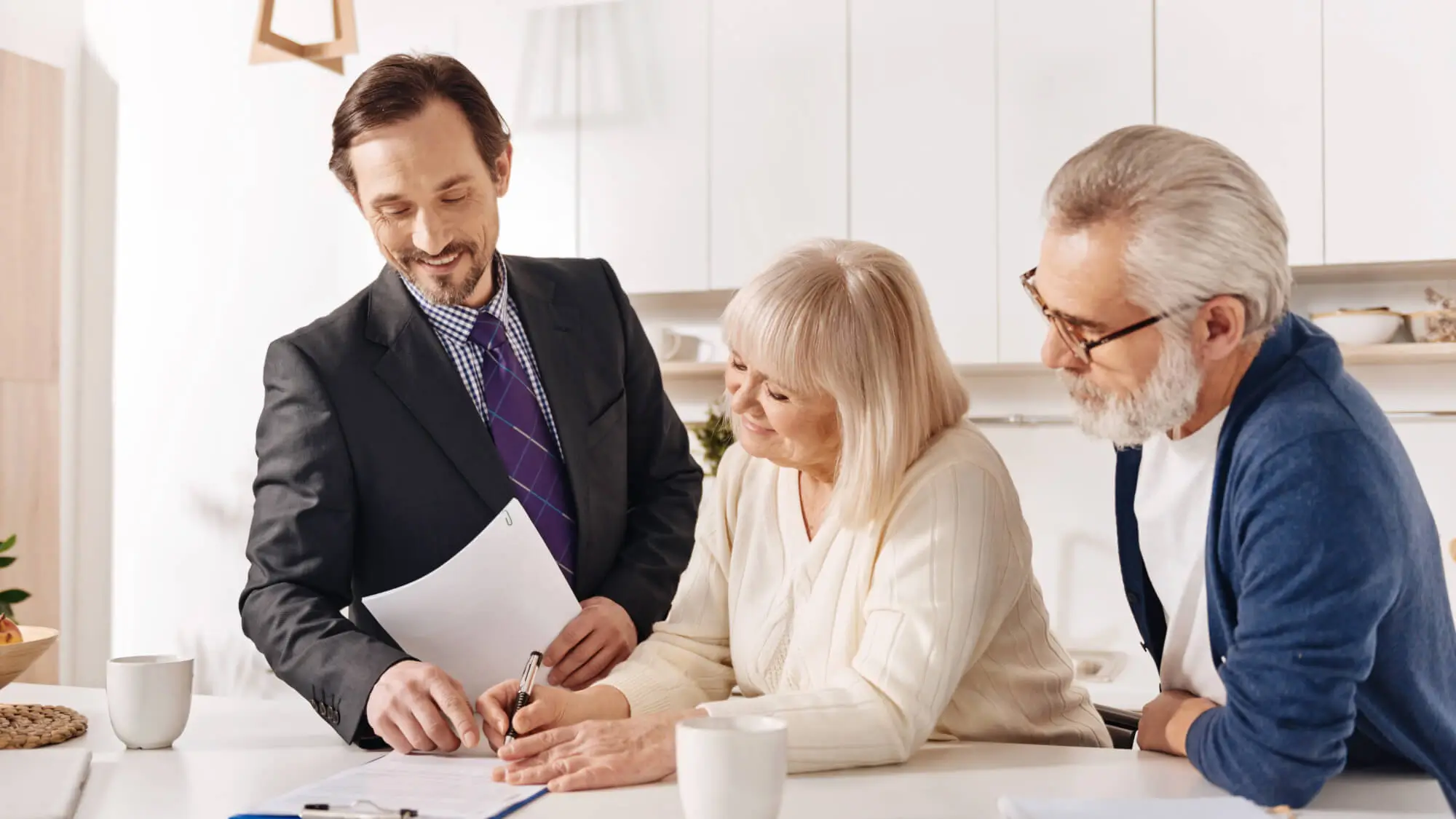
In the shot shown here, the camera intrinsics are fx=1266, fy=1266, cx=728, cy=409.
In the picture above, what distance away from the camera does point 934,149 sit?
11.3 feet

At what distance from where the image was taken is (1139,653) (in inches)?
133

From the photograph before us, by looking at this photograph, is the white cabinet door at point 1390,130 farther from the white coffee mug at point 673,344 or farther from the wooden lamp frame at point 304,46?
the wooden lamp frame at point 304,46

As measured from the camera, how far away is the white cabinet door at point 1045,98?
3.24m

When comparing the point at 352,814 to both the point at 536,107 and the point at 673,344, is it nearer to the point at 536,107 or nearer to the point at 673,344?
the point at 673,344

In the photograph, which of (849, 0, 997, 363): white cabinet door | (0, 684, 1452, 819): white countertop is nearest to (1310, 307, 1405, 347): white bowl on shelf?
(849, 0, 997, 363): white cabinet door

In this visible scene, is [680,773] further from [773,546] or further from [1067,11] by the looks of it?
[1067,11]

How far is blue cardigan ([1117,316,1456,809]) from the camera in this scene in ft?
3.78

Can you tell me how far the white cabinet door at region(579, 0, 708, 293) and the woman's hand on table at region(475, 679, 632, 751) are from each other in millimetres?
2301

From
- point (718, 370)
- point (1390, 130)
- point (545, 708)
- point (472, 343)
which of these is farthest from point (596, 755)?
point (1390, 130)

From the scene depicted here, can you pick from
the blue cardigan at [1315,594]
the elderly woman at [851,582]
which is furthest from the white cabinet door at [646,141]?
the blue cardigan at [1315,594]

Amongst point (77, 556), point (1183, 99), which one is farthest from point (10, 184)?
point (1183, 99)

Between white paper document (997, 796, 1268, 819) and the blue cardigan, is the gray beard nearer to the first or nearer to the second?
the blue cardigan

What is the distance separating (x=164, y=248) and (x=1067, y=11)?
311 centimetres

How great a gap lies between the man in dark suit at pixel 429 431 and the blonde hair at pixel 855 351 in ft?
1.35
